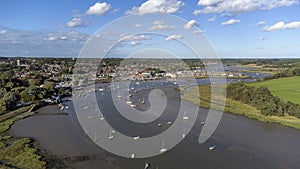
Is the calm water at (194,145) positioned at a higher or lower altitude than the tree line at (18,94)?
lower

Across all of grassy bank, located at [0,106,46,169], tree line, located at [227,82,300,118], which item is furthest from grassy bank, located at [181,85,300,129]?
grassy bank, located at [0,106,46,169]

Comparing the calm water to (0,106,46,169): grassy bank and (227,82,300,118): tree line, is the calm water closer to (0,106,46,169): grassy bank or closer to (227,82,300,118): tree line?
(0,106,46,169): grassy bank

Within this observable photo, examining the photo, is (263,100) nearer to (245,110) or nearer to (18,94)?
(245,110)

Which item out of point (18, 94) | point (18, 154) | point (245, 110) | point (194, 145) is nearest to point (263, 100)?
point (245, 110)

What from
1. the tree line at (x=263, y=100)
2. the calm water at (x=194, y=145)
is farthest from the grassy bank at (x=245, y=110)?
the calm water at (x=194, y=145)

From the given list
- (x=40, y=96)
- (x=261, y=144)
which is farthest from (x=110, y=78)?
(x=261, y=144)

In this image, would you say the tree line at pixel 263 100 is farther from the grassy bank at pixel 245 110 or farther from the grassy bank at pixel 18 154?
the grassy bank at pixel 18 154
